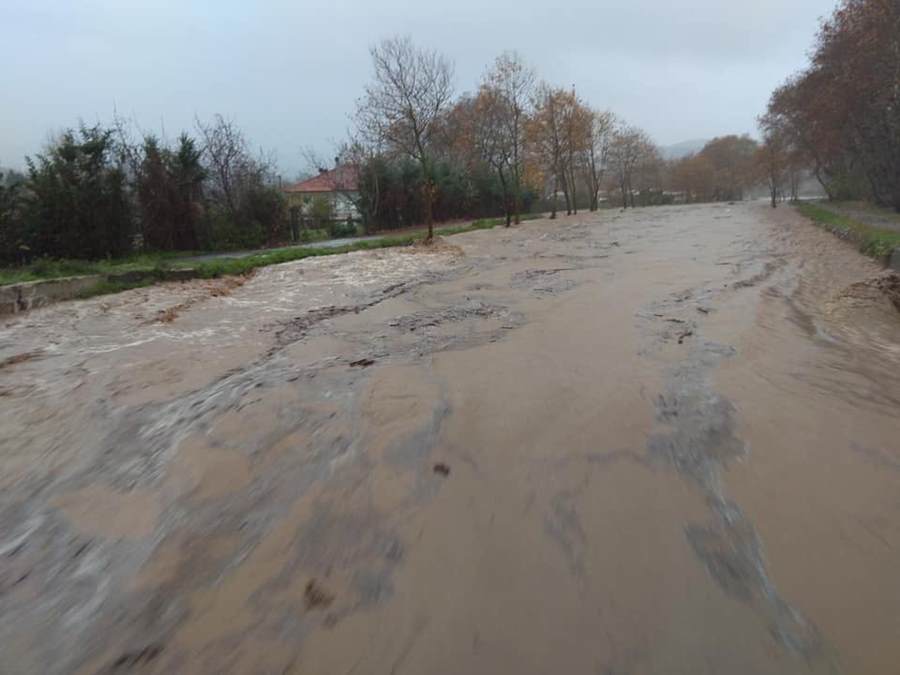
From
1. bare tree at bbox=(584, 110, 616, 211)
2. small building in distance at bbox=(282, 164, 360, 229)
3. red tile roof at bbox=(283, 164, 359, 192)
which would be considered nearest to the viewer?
small building in distance at bbox=(282, 164, 360, 229)

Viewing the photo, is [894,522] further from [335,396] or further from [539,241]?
[539,241]

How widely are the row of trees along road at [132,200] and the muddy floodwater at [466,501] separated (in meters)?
9.76

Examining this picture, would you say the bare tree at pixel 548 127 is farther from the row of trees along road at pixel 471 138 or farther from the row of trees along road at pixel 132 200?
the row of trees along road at pixel 132 200

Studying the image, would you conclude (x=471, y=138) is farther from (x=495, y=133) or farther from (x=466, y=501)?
(x=466, y=501)

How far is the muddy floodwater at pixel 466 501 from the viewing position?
198 cm

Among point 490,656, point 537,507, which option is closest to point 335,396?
point 537,507

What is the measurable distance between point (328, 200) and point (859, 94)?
74.9 feet

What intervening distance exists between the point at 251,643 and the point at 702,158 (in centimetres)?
8490

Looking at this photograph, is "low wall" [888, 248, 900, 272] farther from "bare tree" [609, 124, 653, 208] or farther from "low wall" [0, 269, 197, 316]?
"bare tree" [609, 124, 653, 208]

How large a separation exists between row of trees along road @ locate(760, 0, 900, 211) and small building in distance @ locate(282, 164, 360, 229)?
69.8 ft

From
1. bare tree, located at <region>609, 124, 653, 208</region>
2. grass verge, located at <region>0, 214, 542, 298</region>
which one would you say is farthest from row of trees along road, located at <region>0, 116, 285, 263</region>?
bare tree, located at <region>609, 124, 653, 208</region>

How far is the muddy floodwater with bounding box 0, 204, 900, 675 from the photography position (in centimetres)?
198

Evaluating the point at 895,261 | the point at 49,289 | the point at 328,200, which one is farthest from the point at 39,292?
the point at 328,200

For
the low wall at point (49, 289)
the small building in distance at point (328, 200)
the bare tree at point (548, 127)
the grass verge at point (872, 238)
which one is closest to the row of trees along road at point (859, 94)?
the grass verge at point (872, 238)
